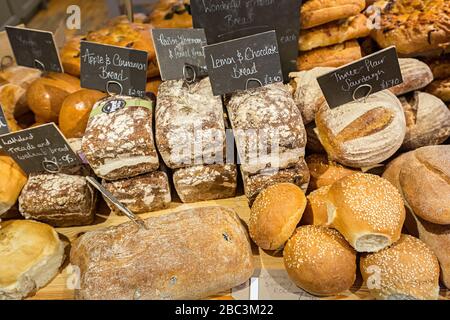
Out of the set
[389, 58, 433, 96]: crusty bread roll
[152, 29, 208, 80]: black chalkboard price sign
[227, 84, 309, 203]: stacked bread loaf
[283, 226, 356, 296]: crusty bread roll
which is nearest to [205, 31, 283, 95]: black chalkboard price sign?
[227, 84, 309, 203]: stacked bread loaf

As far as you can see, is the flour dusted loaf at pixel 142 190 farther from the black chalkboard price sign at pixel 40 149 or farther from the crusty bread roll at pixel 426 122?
the crusty bread roll at pixel 426 122

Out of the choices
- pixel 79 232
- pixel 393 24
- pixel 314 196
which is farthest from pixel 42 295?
pixel 393 24

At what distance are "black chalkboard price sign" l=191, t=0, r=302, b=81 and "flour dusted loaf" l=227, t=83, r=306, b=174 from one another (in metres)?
0.45

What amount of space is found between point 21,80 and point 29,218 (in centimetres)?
94

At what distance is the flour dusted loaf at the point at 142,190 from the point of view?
1.86 meters

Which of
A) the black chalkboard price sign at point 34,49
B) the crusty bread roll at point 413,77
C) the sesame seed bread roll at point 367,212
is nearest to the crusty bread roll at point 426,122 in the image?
the crusty bread roll at point 413,77

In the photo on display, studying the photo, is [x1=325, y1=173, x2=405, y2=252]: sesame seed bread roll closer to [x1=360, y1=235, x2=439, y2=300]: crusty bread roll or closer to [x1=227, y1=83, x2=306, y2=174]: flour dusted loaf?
[x1=360, y1=235, x2=439, y2=300]: crusty bread roll

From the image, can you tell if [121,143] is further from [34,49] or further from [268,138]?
[34,49]

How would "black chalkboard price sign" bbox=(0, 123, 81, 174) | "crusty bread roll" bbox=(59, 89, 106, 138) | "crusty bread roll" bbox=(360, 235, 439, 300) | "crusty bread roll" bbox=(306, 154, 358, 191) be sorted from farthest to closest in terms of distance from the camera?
"crusty bread roll" bbox=(59, 89, 106, 138) < "crusty bread roll" bbox=(306, 154, 358, 191) < "black chalkboard price sign" bbox=(0, 123, 81, 174) < "crusty bread roll" bbox=(360, 235, 439, 300)

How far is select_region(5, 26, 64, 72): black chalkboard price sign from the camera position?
207 cm

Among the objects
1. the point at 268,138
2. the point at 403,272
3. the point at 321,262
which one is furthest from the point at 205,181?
the point at 403,272

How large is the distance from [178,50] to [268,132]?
2.10ft

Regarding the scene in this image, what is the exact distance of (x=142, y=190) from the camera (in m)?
1.88
